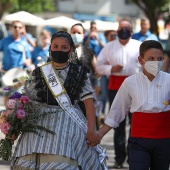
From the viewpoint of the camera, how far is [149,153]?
6.55 metres

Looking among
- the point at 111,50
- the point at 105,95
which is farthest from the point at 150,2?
the point at 111,50

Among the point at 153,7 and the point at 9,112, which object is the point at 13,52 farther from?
the point at 153,7

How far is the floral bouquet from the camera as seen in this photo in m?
6.42

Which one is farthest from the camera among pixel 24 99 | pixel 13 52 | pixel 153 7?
pixel 153 7

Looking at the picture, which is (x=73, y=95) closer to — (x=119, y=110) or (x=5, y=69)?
(x=119, y=110)

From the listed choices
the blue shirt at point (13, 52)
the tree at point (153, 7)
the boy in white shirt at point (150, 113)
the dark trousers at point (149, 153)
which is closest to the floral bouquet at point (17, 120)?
the boy in white shirt at point (150, 113)

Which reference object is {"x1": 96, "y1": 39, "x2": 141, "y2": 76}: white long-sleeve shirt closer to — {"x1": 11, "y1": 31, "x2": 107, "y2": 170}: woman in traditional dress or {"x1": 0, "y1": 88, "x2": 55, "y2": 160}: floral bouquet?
{"x1": 11, "y1": 31, "x2": 107, "y2": 170}: woman in traditional dress

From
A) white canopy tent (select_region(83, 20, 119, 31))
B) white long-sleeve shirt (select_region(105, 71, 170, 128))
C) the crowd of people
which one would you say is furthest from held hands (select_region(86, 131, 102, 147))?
white canopy tent (select_region(83, 20, 119, 31))

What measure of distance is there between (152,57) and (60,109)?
0.92 meters

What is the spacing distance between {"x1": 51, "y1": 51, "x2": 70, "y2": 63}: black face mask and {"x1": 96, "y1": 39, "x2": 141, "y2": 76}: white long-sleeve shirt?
11.1ft

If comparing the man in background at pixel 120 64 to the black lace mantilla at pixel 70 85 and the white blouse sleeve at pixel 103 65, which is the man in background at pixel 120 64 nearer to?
the white blouse sleeve at pixel 103 65

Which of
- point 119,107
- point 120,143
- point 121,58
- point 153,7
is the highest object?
point 153,7

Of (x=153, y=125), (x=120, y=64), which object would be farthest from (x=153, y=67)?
(x=120, y=64)

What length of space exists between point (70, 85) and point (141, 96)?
620 millimetres
